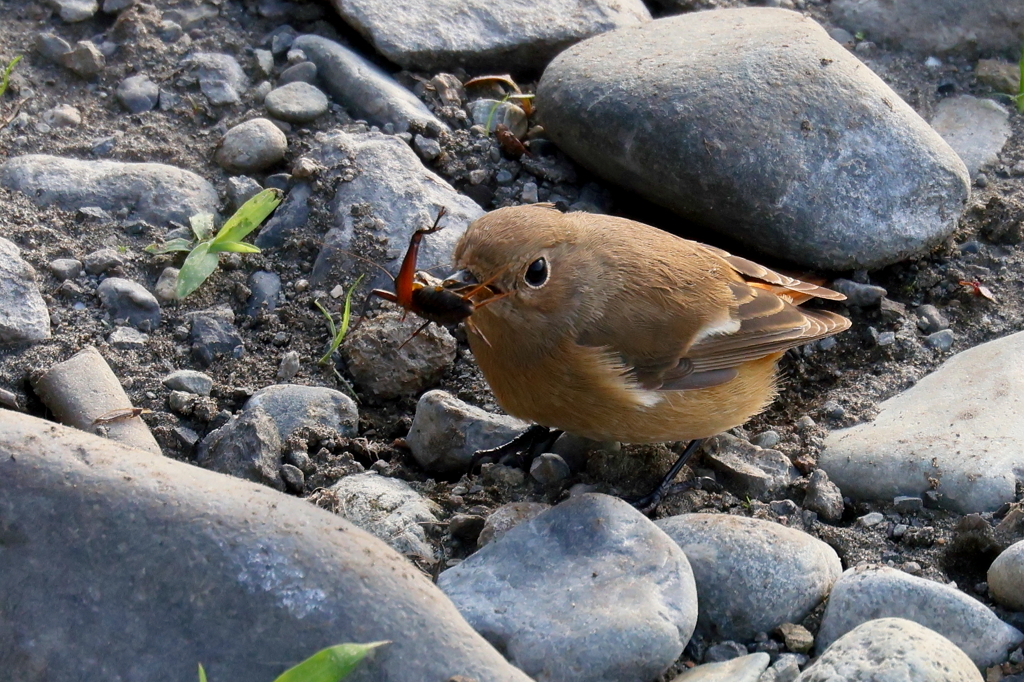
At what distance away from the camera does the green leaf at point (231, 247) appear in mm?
5141

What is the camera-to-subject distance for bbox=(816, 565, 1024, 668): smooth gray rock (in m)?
3.60

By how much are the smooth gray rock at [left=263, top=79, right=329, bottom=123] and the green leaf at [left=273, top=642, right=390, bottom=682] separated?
377cm

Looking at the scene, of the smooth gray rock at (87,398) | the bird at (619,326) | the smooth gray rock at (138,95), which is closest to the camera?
the smooth gray rock at (87,398)

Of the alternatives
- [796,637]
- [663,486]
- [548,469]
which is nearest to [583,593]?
[796,637]

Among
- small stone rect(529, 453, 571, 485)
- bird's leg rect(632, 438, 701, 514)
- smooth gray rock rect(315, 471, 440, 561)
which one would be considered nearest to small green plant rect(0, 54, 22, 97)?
smooth gray rock rect(315, 471, 440, 561)

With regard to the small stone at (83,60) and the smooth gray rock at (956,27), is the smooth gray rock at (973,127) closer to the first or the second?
the smooth gray rock at (956,27)

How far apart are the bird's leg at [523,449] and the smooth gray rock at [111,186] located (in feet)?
6.29

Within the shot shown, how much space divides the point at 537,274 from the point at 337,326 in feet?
3.71

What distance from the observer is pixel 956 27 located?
23.7ft

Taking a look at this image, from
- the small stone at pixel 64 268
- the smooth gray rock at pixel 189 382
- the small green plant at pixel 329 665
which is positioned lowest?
the smooth gray rock at pixel 189 382

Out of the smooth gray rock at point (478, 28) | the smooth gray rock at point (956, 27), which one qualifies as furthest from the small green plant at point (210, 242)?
the smooth gray rock at point (956, 27)

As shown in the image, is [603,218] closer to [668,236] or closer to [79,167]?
[668,236]

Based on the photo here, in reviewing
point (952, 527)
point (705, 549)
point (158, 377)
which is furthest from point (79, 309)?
point (952, 527)

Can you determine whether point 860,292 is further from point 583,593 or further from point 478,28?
point 583,593
